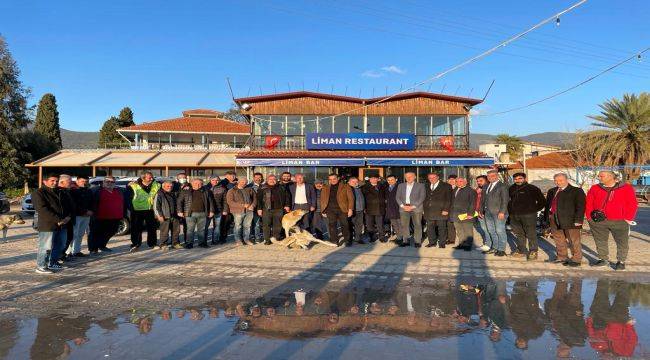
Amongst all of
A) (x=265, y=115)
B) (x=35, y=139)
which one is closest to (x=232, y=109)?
(x=35, y=139)

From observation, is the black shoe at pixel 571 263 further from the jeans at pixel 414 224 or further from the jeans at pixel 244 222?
the jeans at pixel 244 222

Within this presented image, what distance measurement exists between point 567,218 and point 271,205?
249 inches

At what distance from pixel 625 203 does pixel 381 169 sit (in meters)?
15.1

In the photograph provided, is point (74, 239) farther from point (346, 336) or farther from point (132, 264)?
point (346, 336)

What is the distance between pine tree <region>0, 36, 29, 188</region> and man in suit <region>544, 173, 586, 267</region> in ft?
119

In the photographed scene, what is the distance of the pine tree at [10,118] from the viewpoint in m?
33.5

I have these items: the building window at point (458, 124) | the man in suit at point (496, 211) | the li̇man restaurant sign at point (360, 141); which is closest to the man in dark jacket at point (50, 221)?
the man in suit at point (496, 211)

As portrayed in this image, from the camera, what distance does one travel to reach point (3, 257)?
31.1 ft

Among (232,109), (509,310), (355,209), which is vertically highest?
(232,109)

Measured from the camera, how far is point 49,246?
311 inches

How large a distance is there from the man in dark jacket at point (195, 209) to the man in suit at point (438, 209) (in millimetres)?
Result: 5125

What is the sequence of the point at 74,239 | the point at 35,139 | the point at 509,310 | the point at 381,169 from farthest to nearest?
Result: the point at 35,139
the point at 381,169
the point at 74,239
the point at 509,310

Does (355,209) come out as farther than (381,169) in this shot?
No

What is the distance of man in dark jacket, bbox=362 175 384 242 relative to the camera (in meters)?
11.6
